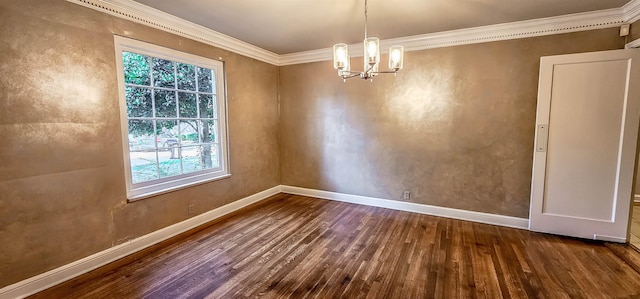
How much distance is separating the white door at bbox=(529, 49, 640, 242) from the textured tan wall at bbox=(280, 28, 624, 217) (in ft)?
0.72

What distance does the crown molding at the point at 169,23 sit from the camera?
253 centimetres

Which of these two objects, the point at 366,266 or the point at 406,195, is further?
the point at 406,195

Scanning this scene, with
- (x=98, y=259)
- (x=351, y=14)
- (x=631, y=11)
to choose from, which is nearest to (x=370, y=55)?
(x=351, y=14)

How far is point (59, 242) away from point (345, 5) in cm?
339

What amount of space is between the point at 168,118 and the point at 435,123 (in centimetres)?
346

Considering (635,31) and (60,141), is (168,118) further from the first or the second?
(635,31)

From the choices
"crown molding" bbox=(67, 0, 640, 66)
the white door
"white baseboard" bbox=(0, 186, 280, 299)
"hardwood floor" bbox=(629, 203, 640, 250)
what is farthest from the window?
"hardwood floor" bbox=(629, 203, 640, 250)

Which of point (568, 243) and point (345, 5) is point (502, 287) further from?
point (345, 5)

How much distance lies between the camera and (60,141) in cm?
227

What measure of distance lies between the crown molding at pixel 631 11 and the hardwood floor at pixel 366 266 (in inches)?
95.0

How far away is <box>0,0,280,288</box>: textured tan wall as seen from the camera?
2031 millimetres

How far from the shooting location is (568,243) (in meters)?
2.97

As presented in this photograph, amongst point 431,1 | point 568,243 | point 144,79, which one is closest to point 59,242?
point 144,79

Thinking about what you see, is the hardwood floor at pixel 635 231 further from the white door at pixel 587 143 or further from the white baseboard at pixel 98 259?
the white baseboard at pixel 98 259
